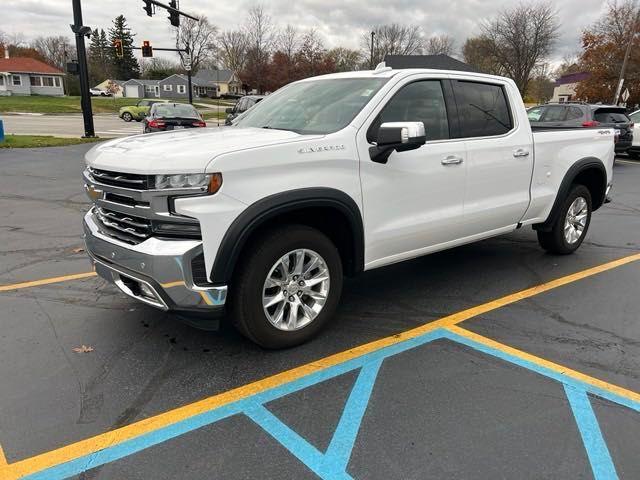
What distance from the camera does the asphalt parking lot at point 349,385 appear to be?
102 inches

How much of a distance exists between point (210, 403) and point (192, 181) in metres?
1.29

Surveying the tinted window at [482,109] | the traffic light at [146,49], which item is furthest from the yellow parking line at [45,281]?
the traffic light at [146,49]

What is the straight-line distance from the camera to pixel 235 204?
10.2 feet

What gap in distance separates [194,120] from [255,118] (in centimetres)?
1422

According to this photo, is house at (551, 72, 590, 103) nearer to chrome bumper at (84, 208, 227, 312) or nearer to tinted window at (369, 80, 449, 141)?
tinted window at (369, 80, 449, 141)

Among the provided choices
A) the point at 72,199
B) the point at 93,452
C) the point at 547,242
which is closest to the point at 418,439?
the point at 93,452

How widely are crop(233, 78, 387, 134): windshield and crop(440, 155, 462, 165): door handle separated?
790mm

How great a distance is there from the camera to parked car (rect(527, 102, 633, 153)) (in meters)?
14.4

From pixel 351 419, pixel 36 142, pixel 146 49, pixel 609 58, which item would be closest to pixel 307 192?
pixel 351 419

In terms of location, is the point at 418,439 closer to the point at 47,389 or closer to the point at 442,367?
the point at 442,367

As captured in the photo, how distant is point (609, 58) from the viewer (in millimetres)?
36594

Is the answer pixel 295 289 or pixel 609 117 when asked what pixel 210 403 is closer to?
pixel 295 289

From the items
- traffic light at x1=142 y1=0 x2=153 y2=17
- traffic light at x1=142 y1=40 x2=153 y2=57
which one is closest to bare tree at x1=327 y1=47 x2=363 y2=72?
traffic light at x1=142 y1=40 x2=153 y2=57

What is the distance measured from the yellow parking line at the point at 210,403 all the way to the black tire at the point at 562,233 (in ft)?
4.41
